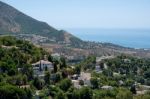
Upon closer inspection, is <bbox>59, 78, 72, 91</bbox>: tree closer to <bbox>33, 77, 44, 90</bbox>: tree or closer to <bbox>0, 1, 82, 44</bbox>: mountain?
<bbox>33, 77, 44, 90</bbox>: tree

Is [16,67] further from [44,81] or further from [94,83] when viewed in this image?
[94,83]

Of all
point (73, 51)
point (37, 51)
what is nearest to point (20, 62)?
point (37, 51)

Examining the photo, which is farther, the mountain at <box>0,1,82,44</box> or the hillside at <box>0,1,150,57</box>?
the mountain at <box>0,1,82,44</box>

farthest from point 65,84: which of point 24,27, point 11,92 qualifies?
point 24,27

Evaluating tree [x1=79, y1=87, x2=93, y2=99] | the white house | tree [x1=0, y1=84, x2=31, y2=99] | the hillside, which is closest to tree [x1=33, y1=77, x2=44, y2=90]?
the white house

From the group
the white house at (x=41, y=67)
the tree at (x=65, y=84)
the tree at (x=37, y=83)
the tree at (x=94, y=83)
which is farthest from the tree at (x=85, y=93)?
the white house at (x=41, y=67)

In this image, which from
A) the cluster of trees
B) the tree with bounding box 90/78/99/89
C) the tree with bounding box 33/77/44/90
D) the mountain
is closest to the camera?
the cluster of trees

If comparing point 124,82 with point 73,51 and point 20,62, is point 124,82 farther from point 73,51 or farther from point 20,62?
point 73,51
